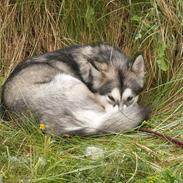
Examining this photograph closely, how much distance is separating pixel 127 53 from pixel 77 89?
3.23 ft

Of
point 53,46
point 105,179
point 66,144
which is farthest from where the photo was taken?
point 53,46

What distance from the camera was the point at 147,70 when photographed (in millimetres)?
5738

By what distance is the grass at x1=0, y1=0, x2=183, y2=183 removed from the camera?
4.03m

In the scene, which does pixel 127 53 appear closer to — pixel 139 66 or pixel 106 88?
pixel 139 66

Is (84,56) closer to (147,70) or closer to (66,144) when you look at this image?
(147,70)

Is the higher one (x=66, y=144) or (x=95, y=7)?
(x=95, y=7)

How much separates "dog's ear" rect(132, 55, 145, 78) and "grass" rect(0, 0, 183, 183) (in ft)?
0.58

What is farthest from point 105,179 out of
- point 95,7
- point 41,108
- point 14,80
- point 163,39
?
point 95,7

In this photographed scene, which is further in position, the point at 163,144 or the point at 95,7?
the point at 95,7

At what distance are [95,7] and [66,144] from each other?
186cm

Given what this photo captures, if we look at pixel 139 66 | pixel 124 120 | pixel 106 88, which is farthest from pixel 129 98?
pixel 124 120

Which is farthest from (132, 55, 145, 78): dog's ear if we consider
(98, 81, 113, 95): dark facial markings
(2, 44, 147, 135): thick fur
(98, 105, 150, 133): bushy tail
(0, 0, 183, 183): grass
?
(98, 105, 150, 133): bushy tail

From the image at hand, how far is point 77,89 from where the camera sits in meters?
5.19

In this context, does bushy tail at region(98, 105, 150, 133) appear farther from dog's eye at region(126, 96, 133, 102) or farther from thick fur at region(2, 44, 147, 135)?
dog's eye at region(126, 96, 133, 102)
